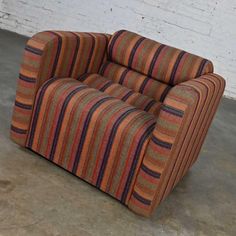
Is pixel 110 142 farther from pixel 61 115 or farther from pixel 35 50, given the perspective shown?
pixel 35 50

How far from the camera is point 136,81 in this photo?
2330 millimetres

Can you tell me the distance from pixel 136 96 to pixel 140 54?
27 cm

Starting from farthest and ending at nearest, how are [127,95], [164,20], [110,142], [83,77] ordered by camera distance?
[164,20], [83,77], [127,95], [110,142]

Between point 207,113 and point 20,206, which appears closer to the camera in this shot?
point 20,206

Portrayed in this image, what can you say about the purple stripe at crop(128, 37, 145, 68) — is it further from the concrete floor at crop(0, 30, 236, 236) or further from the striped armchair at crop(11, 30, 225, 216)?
the concrete floor at crop(0, 30, 236, 236)

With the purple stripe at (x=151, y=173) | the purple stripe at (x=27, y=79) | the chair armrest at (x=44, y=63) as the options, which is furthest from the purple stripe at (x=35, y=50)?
the purple stripe at (x=151, y=173)

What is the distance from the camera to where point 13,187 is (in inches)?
71.7

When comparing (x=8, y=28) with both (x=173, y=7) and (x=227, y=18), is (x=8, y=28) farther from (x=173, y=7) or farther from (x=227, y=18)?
(x=227, y=18)

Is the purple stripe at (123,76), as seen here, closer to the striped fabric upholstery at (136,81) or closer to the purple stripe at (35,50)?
the striped fabric upholstery at (136,81)

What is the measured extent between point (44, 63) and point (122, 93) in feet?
1.59

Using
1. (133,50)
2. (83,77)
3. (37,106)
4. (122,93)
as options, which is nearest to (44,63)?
(37,106)

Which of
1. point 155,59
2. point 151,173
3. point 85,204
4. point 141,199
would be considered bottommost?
point 85,204

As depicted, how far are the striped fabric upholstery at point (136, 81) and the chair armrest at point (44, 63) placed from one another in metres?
0.16

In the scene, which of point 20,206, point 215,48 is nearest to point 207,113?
point 20,206
